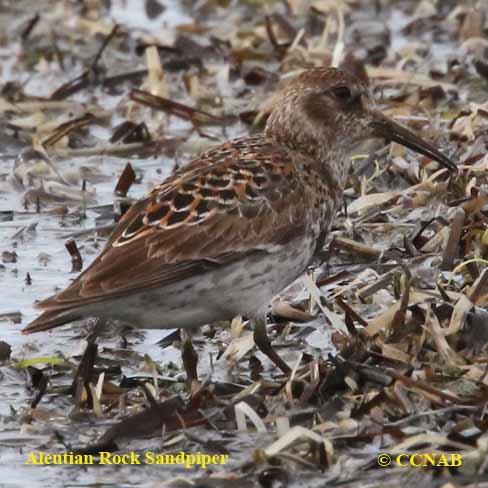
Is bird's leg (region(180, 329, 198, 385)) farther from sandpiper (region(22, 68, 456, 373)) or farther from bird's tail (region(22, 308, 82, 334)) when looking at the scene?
bird's tail (region(22, 308, 82, 334))

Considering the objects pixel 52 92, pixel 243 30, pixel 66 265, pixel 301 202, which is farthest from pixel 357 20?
pixel 301 202

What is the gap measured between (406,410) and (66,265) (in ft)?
11.1

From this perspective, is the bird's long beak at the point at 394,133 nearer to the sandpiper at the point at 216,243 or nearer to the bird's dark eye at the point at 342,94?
the bird's dark eye at the point at 342,94

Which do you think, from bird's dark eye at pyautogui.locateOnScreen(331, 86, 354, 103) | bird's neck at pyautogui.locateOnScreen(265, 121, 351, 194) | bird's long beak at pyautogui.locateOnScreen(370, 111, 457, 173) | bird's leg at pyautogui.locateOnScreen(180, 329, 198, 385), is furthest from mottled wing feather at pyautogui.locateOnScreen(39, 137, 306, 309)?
bird's long beak at pyautogui.locateOnScreen(370, 111, 457, 173)

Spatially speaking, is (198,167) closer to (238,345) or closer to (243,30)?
(238,345)

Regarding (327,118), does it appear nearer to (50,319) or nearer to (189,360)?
(189,360)

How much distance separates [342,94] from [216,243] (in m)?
1.57

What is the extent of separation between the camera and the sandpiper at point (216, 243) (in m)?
6.69

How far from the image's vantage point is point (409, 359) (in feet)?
22.4

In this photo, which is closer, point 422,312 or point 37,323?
point 37,323

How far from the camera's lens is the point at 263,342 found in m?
7.21

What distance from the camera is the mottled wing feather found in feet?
21.9

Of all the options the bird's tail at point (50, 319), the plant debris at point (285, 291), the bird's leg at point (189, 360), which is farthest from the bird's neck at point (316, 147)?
the bird's tail at point (50, 319)

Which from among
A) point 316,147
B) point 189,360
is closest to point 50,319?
point 189,360
